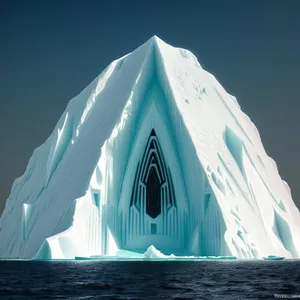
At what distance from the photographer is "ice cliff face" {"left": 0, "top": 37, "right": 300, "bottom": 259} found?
54.6m

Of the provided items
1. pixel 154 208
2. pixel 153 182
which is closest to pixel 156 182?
pixel 153 182

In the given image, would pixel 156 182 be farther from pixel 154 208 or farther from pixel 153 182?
pixel 154 208

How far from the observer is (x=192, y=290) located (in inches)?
941

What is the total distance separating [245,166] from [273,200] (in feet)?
17.5

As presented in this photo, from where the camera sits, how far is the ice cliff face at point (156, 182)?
5462 centimetres

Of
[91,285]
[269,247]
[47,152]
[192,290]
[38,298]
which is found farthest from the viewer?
[47,152]

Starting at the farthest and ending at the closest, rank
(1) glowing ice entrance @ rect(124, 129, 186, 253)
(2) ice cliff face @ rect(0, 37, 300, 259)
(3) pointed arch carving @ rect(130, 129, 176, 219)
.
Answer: (3) pointed arch carving @ rect(130, 129, 176, 219), (1) glowing ice entrance @ rect(124, 129, 186, 253), (2) ice cliff face @ rect(0, 37, 300, 259)

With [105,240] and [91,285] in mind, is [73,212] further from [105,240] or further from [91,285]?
[91,285]

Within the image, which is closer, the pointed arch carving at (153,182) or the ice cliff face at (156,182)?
the ice cliff face at (156,182)

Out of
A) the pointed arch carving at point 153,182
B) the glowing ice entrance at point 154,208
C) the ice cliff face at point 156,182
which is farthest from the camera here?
the pointed arch carving at point 153,182

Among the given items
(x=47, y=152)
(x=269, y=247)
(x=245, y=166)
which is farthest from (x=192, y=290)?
(x=47, y=152)

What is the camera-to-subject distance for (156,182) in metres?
58.6

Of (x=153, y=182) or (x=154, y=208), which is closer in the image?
(x=154, y=208)

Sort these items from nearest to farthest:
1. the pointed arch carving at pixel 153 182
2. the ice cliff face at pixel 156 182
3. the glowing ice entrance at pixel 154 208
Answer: the ice cliff face at pixel 156 182 < the glowing ice entrance at pixel 154 208 < the pointed arch carving at pixel 153 182
